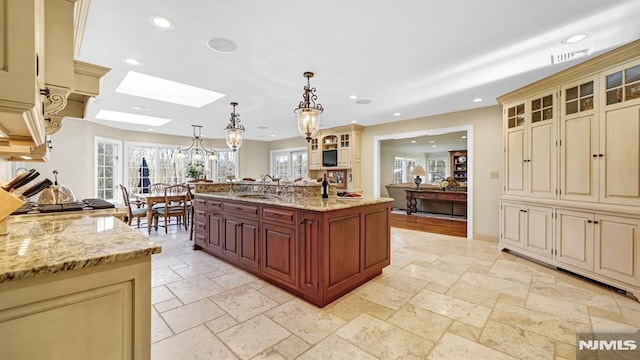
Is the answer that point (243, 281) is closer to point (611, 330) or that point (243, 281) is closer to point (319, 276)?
point (319, 276)

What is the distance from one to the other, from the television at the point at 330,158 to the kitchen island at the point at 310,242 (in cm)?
382

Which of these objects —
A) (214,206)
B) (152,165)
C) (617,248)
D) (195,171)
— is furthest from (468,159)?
(152,165)

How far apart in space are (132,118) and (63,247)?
5.95m

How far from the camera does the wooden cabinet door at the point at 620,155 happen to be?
2.52m

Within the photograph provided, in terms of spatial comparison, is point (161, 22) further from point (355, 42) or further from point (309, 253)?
point (309, 253)

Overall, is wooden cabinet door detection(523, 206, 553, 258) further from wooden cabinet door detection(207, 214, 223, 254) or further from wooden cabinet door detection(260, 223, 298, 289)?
wooden cabinet door detection(207, 214, 223, 254)

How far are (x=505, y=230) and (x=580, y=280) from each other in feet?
3.59

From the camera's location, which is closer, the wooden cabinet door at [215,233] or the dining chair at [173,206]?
the wooden cabinet door at [215,233]

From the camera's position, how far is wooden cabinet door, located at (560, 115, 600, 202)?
285 cm

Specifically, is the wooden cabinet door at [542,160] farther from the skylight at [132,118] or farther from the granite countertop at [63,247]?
the skylight at [132,118]

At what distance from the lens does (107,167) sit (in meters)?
6.45

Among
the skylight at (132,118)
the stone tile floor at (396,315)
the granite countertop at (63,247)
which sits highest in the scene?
the skylight at (132,118)

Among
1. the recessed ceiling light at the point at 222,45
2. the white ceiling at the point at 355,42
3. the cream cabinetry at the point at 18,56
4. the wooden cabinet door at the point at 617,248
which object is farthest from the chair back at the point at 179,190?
the wooden cabinet door at the point at 617,248

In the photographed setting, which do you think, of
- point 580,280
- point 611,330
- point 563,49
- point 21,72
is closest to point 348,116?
point 563,49
